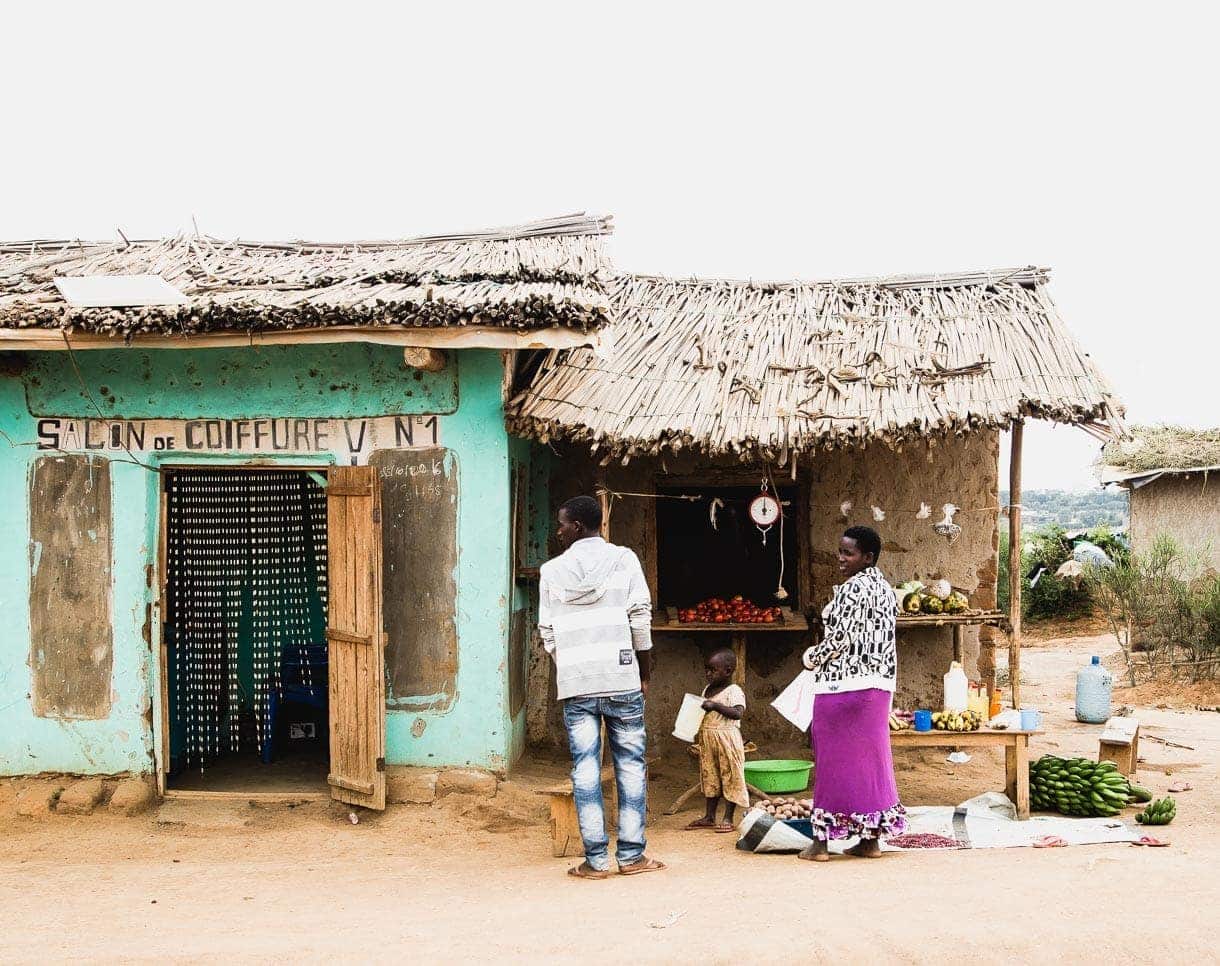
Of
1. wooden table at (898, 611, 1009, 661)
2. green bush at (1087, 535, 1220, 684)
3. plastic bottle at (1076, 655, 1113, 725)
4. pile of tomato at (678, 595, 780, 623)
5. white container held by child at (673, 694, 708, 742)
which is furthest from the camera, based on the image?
A: green bush at (1087, 535, 1220, 684)

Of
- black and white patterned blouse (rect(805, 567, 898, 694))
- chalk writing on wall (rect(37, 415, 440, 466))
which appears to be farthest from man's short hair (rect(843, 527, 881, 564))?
chalk writing on wall (rect(37, 415, 440, 466))

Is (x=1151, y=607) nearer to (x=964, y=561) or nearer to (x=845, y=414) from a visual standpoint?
(x=964, y=561)

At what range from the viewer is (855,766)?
19.1ft

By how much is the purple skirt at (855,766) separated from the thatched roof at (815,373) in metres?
1.95

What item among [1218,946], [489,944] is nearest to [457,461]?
[489,944]

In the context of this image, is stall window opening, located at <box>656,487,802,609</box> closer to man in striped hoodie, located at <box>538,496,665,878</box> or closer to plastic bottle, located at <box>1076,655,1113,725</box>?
plastic bottle, located at <box>1076,655,1113,725</box>

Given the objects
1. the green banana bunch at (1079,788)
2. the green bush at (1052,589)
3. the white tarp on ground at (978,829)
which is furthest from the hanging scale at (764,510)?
the green bush at (1052,589)

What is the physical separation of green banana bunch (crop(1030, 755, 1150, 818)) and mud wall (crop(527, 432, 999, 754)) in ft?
4.85

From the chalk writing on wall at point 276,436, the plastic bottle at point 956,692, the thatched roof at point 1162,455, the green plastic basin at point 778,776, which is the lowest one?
the green plastic basin at point 778,776

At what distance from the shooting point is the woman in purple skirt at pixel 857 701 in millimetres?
5777

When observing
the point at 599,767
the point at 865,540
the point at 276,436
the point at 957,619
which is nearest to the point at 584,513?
the point at 599,767

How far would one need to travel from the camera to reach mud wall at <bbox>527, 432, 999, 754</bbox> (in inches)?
346

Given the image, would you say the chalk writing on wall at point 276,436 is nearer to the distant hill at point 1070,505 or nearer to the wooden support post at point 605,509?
the wooden support post at point 605,509

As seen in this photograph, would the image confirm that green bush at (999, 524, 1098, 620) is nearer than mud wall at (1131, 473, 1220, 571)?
No
